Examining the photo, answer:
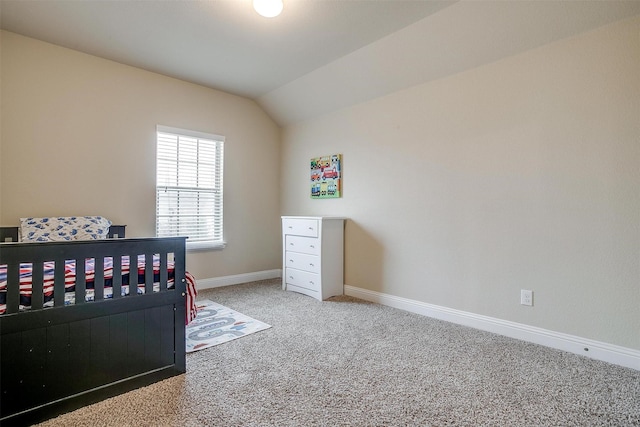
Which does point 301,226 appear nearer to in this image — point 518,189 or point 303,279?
point 303,279

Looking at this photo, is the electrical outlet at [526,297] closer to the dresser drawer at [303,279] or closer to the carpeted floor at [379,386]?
the carpeted floor at [379,386]

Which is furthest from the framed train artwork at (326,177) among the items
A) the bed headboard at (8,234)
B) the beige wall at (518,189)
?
the bed headboard at (8,234)

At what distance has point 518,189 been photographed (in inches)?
94.0

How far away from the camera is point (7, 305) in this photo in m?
1.38

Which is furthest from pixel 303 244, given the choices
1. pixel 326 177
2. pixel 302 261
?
pixel 326 177

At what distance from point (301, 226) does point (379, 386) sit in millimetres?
2098

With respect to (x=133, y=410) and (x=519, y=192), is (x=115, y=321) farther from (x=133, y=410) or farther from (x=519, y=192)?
(x=519, y=192)

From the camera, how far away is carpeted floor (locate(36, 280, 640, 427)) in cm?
144

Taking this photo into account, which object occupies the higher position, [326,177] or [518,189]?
[326,177]

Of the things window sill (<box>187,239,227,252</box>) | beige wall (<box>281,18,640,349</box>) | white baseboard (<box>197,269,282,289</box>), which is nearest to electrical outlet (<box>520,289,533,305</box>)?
beige wall (<box>281,18,640,349</box>)

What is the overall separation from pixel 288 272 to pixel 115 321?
225 cm

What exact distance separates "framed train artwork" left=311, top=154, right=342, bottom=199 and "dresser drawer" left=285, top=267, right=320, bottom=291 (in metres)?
0.98

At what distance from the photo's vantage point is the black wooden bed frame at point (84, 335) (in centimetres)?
138

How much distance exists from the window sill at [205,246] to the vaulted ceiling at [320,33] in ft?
6.29
